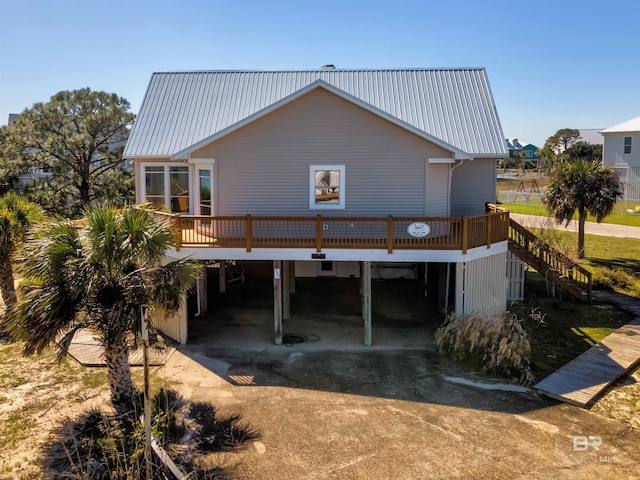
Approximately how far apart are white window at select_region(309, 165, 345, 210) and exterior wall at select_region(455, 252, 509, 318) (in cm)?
394

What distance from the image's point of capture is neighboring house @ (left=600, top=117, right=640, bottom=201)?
1619 inches

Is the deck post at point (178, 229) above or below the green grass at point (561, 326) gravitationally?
above

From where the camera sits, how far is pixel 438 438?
9273 millimetres

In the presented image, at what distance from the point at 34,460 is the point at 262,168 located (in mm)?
9223

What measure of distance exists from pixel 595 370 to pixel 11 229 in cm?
1578

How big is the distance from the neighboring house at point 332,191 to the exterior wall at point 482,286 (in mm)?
35

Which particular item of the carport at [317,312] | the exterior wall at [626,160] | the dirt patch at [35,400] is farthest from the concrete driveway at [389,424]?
the exterior wall at [626,160]

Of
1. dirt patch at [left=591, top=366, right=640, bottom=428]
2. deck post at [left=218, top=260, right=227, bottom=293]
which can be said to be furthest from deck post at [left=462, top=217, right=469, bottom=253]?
deck post at [left=218, top=260, right=227, bottom=293]

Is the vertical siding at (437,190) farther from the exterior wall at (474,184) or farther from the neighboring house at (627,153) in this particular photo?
the neighboring house at (627,153)

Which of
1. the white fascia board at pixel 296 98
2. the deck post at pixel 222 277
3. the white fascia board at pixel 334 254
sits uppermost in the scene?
the white fascia board at pixel 296 98

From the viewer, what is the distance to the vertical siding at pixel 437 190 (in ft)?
50.4

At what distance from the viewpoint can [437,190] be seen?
621 inches

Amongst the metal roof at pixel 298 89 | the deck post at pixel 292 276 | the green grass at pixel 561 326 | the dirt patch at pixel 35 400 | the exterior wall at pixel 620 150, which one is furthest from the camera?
the exterior wall at pixel 620 150

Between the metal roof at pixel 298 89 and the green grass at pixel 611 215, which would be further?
the green grass at pixel 611 215
